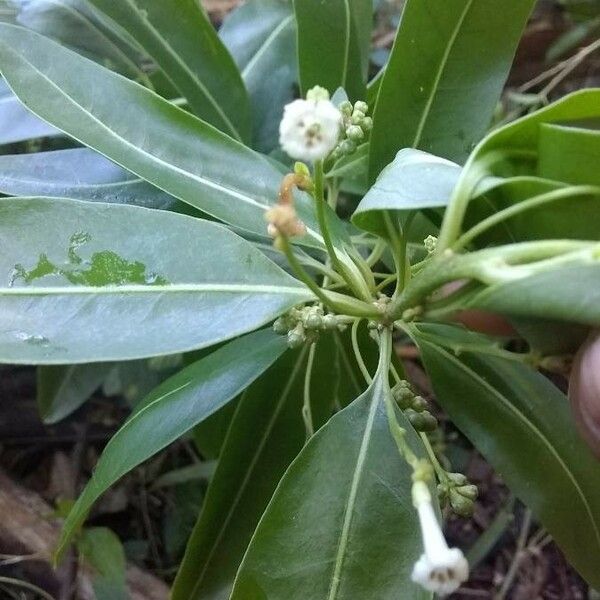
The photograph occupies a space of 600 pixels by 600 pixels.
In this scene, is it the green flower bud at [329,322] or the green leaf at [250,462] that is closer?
the green flower bud at [329,322]

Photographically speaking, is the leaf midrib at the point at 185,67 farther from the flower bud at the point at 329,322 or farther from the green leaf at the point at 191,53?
the flower bud at the point at 329,322

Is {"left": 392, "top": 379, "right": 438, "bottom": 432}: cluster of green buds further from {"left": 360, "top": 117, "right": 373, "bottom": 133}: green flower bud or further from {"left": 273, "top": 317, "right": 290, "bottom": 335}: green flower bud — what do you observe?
{"left": 360, "top": 117, "right": 373, "bottom": 133}: green flower bud

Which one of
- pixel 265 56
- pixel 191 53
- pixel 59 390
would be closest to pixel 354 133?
pixel 191 53

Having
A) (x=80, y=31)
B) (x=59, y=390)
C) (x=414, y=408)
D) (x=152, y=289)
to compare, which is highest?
(x=80, y=31)

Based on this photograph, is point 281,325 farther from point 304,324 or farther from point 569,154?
point 569,154

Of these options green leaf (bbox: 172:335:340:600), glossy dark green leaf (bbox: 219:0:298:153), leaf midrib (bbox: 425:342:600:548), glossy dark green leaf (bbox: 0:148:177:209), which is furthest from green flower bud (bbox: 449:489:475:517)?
glossy dark green leaf (bbox: 219:0:298:153)

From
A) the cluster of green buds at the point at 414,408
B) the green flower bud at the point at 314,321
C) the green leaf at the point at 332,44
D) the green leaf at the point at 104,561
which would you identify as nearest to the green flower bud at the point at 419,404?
the cluster of green buds at the point at 414,408
